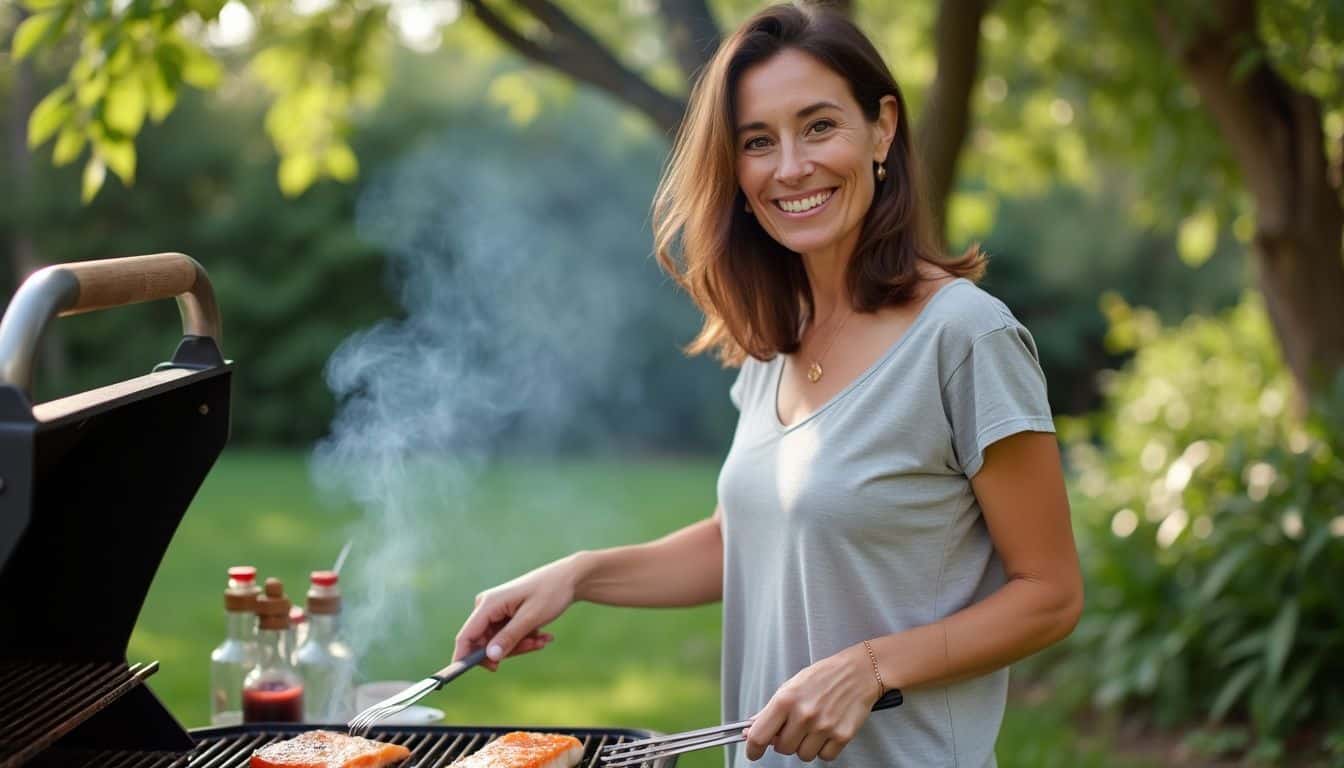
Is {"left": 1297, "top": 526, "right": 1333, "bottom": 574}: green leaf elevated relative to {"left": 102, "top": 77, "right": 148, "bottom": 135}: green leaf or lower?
lower

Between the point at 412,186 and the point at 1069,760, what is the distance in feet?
35.0

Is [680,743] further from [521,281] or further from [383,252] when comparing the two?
[521,281]

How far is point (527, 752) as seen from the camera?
6.23ft

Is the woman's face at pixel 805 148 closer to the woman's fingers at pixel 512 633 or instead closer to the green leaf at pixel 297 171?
the woman's fingers at pixel 512 633

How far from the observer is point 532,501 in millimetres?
10680

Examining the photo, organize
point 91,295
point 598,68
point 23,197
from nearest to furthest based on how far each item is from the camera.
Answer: point 91,295 → point 598,68 → point 23,197

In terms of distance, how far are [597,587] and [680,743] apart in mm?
487

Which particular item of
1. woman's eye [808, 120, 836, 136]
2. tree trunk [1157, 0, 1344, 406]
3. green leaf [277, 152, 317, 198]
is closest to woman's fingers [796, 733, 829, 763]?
woman's eye [808, 120, 836, 136]

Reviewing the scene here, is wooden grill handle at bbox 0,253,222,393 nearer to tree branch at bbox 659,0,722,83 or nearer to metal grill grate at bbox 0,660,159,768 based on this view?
metal grill grate at bbox 0,660,159,768

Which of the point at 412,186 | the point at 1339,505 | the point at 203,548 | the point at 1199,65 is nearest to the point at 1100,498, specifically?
the point at 1339,505

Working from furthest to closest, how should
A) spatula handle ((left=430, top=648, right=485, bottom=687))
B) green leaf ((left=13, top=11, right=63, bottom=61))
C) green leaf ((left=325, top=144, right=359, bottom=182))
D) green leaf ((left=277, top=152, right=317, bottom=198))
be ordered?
1. green leaf ((left=325, top=144, right=359, bottom=182))
2. green leaf ((left=277, top=152, right=317, bottom=198))
3. green leaf ((left=13, top=11, right=63, bottom=61))
4. spatula handle ((left=430, top=648, right=485, bottom=687))

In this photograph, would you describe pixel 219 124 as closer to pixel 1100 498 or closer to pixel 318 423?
pixel 318 423

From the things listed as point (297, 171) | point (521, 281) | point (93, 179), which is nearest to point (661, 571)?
point (93, 179)

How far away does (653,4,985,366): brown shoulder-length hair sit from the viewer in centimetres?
203
